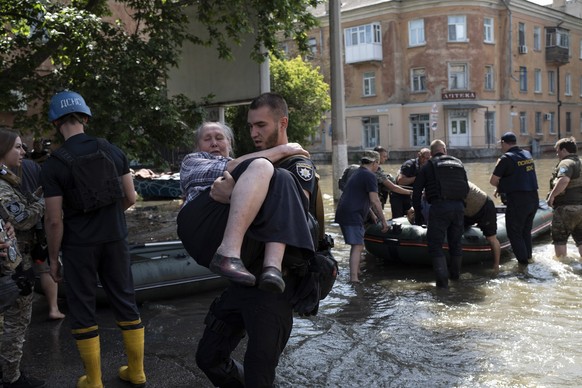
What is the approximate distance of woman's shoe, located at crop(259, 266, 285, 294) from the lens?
2701 millimetres

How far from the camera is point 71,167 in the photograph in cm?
385

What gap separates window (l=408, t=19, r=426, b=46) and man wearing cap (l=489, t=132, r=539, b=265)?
34.9 metres

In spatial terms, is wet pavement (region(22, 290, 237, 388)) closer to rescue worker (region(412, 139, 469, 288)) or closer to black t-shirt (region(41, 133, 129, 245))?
black t-shirt (region(41, 133, 129, 245))

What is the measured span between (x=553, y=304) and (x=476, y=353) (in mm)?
2135

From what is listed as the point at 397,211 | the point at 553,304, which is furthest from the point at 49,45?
the point at 553,304

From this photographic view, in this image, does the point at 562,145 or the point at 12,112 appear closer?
the point at 562,145

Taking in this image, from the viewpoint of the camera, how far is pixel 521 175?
8516mm

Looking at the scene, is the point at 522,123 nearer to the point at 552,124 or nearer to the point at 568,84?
the point at 552,124

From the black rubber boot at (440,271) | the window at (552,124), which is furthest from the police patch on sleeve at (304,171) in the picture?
the window at (552,124)

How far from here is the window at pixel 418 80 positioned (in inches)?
1664

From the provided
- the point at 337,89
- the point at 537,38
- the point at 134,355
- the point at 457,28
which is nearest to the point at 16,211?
the point at 134,355

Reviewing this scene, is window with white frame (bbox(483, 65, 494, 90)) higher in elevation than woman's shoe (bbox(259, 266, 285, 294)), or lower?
higher

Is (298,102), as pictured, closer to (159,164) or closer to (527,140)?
(159,164)

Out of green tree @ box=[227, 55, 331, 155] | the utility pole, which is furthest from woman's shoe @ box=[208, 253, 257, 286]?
green tree @ box=[227, 55, 331, 155]
